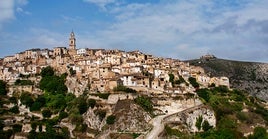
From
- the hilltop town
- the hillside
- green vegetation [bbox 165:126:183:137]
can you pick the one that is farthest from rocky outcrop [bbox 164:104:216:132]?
the hillside

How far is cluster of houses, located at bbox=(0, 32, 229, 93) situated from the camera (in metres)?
68.4

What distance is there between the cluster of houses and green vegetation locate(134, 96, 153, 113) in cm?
669

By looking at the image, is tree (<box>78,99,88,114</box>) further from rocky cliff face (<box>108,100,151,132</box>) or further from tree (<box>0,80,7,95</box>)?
tree (<box>0,80,7,95</box>)

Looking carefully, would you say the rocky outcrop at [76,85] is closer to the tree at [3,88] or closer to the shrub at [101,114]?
the shrub at [101,114]

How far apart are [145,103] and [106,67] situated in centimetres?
1493

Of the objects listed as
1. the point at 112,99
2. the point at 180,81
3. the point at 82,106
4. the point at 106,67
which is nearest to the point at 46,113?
the point at 82,106

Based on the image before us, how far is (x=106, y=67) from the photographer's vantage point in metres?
72.8

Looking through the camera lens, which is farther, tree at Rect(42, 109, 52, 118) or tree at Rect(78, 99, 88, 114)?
tree at Rect(42, 109, 52, 118)

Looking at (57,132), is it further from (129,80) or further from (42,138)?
(129,80)

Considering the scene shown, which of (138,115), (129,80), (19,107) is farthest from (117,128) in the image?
(19,107)

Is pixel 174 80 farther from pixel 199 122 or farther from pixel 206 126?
pixel 206 126

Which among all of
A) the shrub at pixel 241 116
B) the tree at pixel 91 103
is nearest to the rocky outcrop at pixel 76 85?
the tree at pixel 91 103

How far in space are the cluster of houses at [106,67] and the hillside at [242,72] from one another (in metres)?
33.4

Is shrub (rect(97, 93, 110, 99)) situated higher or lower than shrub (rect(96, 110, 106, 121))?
higher
